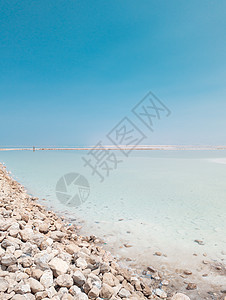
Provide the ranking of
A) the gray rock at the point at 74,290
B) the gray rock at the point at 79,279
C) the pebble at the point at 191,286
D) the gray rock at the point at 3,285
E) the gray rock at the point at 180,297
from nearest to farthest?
the gray rock at the point at 3,285, the gray rock at the point at 74,290, the gray rock at the point at 79,279, the gray rock at the point at 180,297, the pebble at the point at 191,286

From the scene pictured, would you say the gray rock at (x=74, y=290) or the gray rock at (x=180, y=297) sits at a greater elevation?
the gray rock at (x=74, y=290)

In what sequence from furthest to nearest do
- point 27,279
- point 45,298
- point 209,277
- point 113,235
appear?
point 113,235
point 209,277
point 27,279
point 45,298

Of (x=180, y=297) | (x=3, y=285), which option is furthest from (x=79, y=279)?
(x=180, y=297)

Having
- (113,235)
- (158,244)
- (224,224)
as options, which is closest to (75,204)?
(113,235)

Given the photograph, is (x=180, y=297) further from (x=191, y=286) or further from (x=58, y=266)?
(x=58, y=266)

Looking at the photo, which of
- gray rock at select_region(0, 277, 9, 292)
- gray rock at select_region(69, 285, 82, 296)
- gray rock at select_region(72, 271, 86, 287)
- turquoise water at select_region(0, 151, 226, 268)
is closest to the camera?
gray rock at select_region(0, 277, 9, 292)

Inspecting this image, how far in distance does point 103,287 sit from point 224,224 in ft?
8.80

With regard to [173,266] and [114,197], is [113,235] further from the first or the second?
[114,197]

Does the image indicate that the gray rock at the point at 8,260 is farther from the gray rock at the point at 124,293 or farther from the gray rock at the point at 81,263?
the gray rock at the point at 124,293

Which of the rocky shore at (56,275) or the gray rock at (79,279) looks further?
the gray rock at (79,279)

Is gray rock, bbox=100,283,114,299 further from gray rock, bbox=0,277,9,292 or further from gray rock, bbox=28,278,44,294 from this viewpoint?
gray rock, bbox=0,277,9,292

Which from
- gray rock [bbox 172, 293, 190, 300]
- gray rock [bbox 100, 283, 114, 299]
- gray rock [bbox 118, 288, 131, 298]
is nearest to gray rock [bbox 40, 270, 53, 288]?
gray rock [bbox 100, 283, 114, 299]

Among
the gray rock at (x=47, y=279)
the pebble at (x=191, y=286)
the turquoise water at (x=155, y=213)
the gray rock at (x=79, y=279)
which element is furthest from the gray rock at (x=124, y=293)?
the turquoise water at (x=155, y=213)

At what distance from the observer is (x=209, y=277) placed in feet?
6.89
